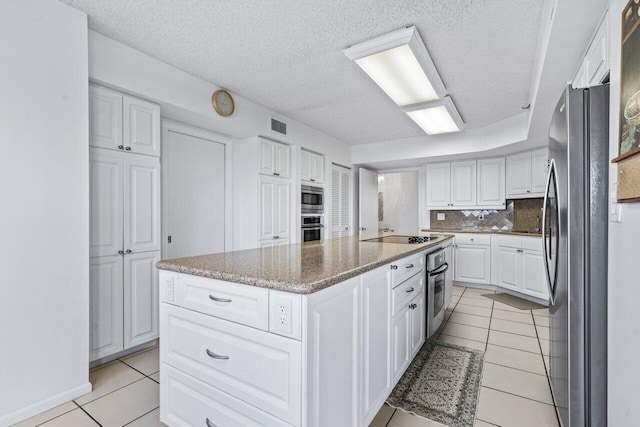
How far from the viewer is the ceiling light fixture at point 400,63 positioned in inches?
84.7

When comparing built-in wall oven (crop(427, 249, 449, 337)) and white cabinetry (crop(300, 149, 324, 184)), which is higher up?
white cabinetry (crop(300, 149, 324, 184))

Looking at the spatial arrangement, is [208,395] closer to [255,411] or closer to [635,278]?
[255,411]

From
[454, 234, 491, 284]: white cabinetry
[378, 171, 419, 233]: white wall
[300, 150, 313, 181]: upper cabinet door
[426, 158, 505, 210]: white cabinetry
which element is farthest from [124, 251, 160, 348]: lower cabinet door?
[378, 171, 419, 233]: white wall

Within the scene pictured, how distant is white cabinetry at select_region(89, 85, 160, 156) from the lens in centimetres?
225

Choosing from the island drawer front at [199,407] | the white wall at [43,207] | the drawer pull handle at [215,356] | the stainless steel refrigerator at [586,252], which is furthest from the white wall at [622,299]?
the white wall at [43,207]

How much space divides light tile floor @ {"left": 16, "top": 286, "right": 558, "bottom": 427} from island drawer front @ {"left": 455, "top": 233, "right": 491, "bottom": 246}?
5.75 feet

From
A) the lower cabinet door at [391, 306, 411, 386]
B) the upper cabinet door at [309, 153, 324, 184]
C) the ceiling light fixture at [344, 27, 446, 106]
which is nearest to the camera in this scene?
the lower cabinet door at [391, 306, 411, 386]

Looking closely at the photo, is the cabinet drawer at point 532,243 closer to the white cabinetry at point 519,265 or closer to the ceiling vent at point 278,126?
the white cabinetry at point 519,265

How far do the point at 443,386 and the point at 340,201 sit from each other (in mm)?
3650

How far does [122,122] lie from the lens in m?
2.39

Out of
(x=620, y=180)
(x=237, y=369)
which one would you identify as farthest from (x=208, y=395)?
(x=620, y=180)

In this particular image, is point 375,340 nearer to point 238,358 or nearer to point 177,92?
point 238,358

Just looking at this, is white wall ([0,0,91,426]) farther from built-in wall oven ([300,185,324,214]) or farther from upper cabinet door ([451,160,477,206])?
upper cabinet door ([451,160,477,206])

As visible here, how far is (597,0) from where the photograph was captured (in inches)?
57.5
